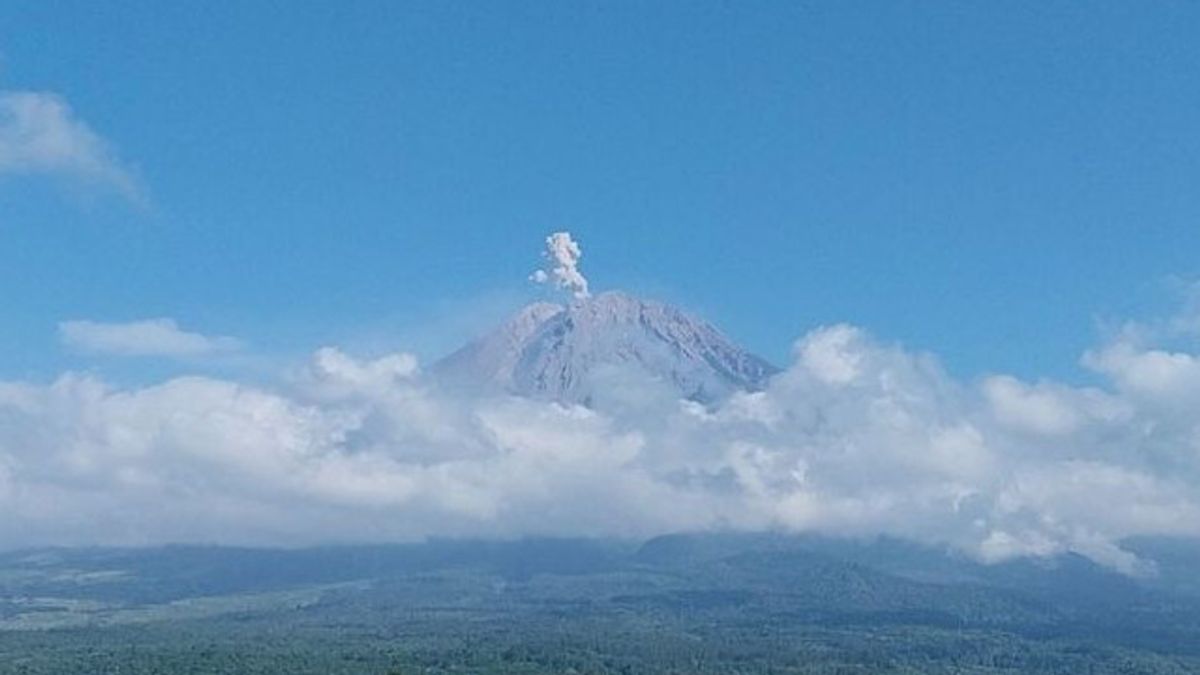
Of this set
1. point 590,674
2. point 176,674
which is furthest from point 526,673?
point 176,674

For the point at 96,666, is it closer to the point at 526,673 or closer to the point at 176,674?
the point at 176,674

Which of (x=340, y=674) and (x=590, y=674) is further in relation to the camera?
(x=590, y=674)

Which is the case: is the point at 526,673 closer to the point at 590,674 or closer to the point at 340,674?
the point at 590,674

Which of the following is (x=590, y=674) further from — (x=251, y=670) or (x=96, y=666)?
(x=96, y=666)

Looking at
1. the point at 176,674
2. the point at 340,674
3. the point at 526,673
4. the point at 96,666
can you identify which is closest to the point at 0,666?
the point at 96,666

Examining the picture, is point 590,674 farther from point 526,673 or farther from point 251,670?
point 251,670

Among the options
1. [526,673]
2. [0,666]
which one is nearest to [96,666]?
[0,666]

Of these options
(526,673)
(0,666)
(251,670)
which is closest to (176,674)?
(251,670)
